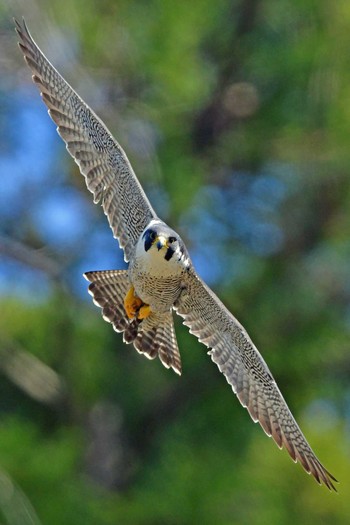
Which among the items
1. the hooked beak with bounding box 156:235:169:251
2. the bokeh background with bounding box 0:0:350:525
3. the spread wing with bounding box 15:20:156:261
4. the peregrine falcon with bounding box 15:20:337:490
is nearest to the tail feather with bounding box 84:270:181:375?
the peregrine falcon with bounding box 15:20:337:490

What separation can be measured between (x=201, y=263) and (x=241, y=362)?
504 centimetres

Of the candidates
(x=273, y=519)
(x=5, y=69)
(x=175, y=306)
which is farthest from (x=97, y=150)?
(x=273, y=519)

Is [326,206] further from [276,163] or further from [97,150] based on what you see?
[97,150]

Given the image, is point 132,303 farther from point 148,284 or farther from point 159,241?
point 159,241

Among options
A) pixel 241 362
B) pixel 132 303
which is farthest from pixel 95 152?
pixel 241 362

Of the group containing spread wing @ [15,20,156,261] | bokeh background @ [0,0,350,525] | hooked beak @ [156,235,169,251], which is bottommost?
hooked beak @ [156,235,169,251]

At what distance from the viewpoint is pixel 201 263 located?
1098 cm

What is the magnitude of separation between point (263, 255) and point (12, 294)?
8.16 feet

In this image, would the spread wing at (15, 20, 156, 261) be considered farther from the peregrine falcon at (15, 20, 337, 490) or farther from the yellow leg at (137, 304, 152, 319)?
the yellow leg at (137, 304, 152, 319)

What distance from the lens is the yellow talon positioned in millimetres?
5855

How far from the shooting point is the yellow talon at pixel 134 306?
5.86 m

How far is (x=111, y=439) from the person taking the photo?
37.8 ft

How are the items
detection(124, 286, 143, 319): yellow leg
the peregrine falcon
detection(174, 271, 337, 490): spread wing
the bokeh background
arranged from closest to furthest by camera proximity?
the peregrine falcon → detection(174, 271, 337, 490): spread wing → detection(124, 286, 143, 319): yellow leg → the bokeh background

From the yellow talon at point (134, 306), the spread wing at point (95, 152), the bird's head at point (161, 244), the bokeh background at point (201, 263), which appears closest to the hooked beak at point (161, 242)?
the bird's head at point (161, 244)
